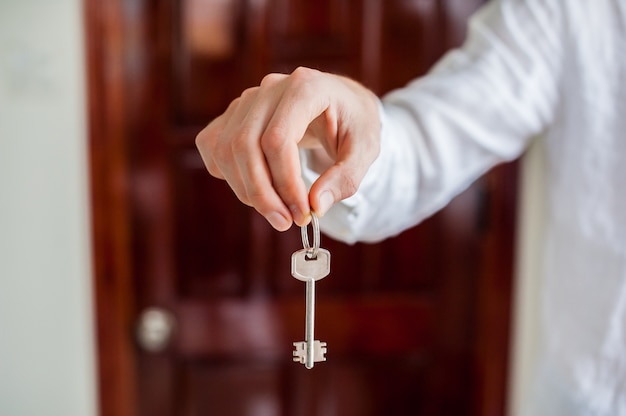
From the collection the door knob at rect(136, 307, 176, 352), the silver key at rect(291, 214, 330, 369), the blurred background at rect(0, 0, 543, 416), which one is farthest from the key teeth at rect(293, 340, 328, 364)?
the door knob at rect(136, 307, 176, 352)

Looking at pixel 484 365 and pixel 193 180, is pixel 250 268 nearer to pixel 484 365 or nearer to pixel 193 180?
pixel 193 180

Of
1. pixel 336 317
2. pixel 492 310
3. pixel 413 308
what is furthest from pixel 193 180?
pixel 492 310

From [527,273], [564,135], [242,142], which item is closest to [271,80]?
[242,142]

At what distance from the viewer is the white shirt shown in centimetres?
56

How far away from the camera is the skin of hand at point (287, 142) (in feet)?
0.96

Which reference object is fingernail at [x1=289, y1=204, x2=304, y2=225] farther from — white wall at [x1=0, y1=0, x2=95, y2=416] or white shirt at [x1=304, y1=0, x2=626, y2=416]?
white wall at [x1=0, y1=0, x2=95, y2=416]

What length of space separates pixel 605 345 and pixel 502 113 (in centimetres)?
23

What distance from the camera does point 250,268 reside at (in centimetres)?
107

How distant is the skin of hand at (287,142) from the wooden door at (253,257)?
2.23 ft

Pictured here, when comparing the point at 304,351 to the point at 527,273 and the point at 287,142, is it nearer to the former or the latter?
the point at 287,142

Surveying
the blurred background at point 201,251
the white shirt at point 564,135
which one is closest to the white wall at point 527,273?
the blurred background at point 201,251

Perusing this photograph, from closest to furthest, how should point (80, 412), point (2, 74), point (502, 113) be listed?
point (502, 113) < point (2, 74) < point (80, 412)

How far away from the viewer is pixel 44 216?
1.01 m

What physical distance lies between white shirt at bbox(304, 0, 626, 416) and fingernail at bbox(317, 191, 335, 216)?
24 centimetres
